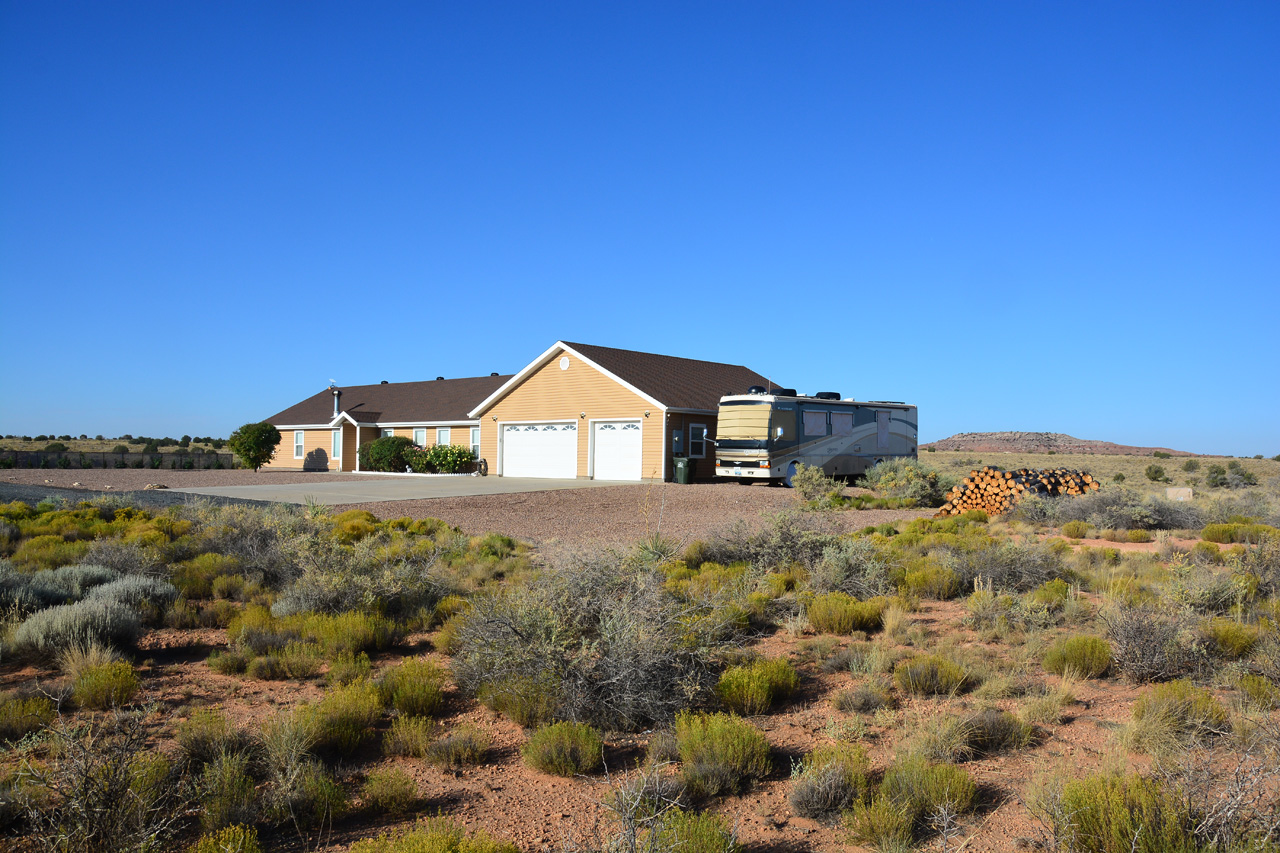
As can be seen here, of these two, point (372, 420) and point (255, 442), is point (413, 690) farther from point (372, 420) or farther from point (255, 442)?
point (255, 442)

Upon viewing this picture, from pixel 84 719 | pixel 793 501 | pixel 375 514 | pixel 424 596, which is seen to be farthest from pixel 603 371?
pixel 84 719

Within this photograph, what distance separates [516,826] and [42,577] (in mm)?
7081

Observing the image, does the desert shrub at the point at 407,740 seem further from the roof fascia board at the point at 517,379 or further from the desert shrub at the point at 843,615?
the roof fascia board at the point at 517,379

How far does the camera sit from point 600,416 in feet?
96.7

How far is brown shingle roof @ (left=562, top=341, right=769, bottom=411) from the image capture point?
94.6ft

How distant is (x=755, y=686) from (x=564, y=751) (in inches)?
60.7

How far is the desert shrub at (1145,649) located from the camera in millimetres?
6043

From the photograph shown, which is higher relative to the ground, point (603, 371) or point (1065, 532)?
point (603, 371)

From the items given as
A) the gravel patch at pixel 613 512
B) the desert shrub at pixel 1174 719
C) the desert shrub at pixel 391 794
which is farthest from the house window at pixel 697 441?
the desert shrub at pixel 391 794

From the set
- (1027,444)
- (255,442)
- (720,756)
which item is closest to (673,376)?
(255,442)

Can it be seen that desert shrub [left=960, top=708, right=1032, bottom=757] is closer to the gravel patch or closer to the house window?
the gravel patch

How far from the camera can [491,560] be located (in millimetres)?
10742

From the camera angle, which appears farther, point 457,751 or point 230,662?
point 230,662

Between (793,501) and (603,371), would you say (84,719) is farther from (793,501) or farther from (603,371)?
(603,371)
